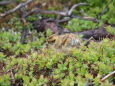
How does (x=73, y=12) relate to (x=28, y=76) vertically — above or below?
above

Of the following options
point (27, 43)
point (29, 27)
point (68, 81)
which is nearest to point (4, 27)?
point (29, 27)

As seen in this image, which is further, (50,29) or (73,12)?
(73,12)

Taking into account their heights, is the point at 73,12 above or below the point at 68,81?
above

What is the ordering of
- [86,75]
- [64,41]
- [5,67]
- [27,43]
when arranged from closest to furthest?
[86,75], [5,67], [64,41], [27,43]

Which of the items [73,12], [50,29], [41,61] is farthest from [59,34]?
[41,61]

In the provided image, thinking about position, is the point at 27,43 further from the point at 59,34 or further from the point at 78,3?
the point at 78,3

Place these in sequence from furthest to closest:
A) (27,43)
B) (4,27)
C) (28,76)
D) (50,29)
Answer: (4,27), (50,29), (27,43), (28,76)

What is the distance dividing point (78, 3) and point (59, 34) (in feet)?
3.70

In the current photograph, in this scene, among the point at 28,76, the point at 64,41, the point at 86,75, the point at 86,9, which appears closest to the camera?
the point at 86,75

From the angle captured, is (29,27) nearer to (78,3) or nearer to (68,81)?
(78,3)

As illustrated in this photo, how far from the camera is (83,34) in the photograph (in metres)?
4.08

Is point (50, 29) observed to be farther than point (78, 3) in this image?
No

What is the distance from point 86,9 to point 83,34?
3.75ft

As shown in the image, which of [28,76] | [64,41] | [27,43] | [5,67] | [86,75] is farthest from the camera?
[27,43]
